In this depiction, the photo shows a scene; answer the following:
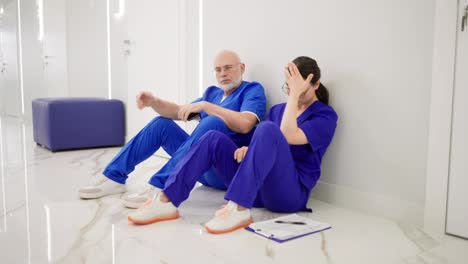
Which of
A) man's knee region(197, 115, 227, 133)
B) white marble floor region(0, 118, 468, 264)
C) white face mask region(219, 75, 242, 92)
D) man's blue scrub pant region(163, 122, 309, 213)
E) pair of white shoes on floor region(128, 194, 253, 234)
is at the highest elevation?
white face mask region(219, 75, 242, 92)

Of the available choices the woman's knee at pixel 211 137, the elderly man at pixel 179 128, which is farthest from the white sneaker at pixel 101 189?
the woman's knee at pixel 211 137

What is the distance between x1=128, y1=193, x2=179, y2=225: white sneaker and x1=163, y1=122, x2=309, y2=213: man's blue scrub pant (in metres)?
0.05

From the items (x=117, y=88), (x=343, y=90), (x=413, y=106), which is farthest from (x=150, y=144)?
(x=117, y=88)

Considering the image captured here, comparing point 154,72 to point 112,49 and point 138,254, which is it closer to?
point 112,49

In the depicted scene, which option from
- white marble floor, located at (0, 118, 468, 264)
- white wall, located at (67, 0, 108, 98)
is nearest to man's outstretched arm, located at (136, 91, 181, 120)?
white marble floor, located at (0, 118, 468, 264)

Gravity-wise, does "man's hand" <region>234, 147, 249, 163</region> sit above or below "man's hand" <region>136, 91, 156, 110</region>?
below

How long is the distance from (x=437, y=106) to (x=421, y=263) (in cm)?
67

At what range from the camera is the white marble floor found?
1407 millimetres

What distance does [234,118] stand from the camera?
2.01 meters

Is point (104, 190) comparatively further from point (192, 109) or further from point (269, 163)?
A: point (269, 163)

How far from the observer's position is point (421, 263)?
53.4 inches

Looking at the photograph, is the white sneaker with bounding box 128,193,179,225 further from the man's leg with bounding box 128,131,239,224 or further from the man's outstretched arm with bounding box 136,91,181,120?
the man's outstretched arm with bounding box 136,91,181,120

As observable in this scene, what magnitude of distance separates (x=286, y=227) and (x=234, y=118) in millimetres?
619

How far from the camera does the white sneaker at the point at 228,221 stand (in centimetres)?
164
